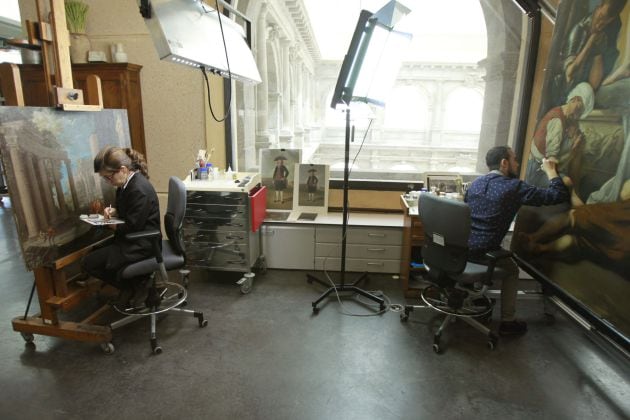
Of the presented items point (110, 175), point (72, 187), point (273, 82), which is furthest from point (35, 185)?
point (273, 82)

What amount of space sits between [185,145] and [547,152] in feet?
9.94

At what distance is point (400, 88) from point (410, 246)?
3506 mm

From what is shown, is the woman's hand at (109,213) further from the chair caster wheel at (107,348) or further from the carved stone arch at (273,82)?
the carved stone arch at (273,82)

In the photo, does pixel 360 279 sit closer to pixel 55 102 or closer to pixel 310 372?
pixel 310 372

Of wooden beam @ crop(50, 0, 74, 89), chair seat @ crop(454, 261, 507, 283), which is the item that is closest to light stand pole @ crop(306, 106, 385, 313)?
chair seat @ crop(454, 261, 507, 283)

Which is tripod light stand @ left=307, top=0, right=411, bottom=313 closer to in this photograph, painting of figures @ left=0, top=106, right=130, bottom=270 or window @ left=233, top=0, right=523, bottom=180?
window @ left=233, top=0, right=523, bottom=180

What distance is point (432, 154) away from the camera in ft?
20.5

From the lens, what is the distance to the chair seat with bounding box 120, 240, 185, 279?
2.14 meters

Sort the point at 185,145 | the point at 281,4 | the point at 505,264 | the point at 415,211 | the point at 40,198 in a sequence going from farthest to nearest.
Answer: the point at 281,4 < the point at 185,145 < the point at 415,211 < the point at 505,264 < the point at 40,198

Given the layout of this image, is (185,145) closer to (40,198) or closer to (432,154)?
(40,198)

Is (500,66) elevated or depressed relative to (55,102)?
elevated

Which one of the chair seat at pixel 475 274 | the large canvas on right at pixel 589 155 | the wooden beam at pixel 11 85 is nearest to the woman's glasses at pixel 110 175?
the wooden beam at pixel 11 85

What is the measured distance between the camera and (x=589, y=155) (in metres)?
1.70

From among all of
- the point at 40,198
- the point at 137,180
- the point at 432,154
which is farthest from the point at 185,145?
the point at 432,154
